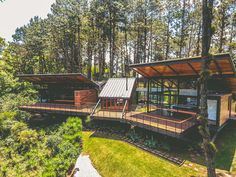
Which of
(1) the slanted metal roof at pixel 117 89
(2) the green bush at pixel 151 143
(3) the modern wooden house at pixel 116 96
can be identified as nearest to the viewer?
(2) the green bush at pixel 151 143

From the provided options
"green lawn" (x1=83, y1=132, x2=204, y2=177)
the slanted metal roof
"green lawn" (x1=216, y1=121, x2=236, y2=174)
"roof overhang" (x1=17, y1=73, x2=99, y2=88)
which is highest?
"roof overhang" (x1=17, y1=73, x2=99, y2=88)

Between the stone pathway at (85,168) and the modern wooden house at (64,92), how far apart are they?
627 cm

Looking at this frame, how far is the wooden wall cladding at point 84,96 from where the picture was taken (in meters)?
19.4

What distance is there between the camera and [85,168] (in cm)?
1049

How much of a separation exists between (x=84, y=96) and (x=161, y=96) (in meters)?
9.56

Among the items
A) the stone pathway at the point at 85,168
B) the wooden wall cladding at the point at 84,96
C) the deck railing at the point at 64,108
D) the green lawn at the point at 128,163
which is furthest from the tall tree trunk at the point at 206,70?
the wooden wall cladding at the point at 84,96

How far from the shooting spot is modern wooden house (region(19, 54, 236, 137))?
11.4 meters

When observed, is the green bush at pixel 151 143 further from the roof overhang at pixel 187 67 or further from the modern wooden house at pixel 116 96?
the modern wooden house at pixel 116 96

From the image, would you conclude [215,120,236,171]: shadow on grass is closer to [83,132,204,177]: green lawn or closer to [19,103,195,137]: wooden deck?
[83,132,204,177]: green lawn

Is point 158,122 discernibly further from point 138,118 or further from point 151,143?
point 138,118

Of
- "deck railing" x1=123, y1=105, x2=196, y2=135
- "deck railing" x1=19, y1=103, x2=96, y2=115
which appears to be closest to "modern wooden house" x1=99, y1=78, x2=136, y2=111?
"deck railing" x1=19, y1=103, x2=96, y2=115

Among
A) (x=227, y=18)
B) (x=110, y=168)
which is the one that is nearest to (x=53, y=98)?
(x=110, y=168)

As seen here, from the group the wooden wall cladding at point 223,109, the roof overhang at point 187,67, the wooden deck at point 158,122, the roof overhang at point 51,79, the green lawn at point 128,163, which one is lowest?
the green lawn at point 128,163

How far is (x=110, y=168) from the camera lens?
1014cm
